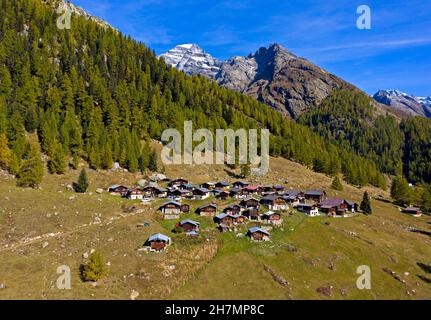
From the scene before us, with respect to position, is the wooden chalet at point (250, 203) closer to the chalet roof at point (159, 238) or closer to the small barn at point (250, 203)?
the small barn at point (250, 203)

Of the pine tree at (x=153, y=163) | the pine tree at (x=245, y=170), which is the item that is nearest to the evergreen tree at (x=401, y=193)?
the pine tree at (x=245, y=170)

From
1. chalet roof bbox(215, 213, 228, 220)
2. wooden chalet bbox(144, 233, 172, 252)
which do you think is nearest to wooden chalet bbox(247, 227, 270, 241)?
chalet roof bbox(215, 213, 228, 220)

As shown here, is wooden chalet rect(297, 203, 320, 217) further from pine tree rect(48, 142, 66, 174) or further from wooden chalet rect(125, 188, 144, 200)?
pine tree rect(48, 142, 66, 174)

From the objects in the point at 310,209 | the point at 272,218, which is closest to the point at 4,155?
the point at 272,218
